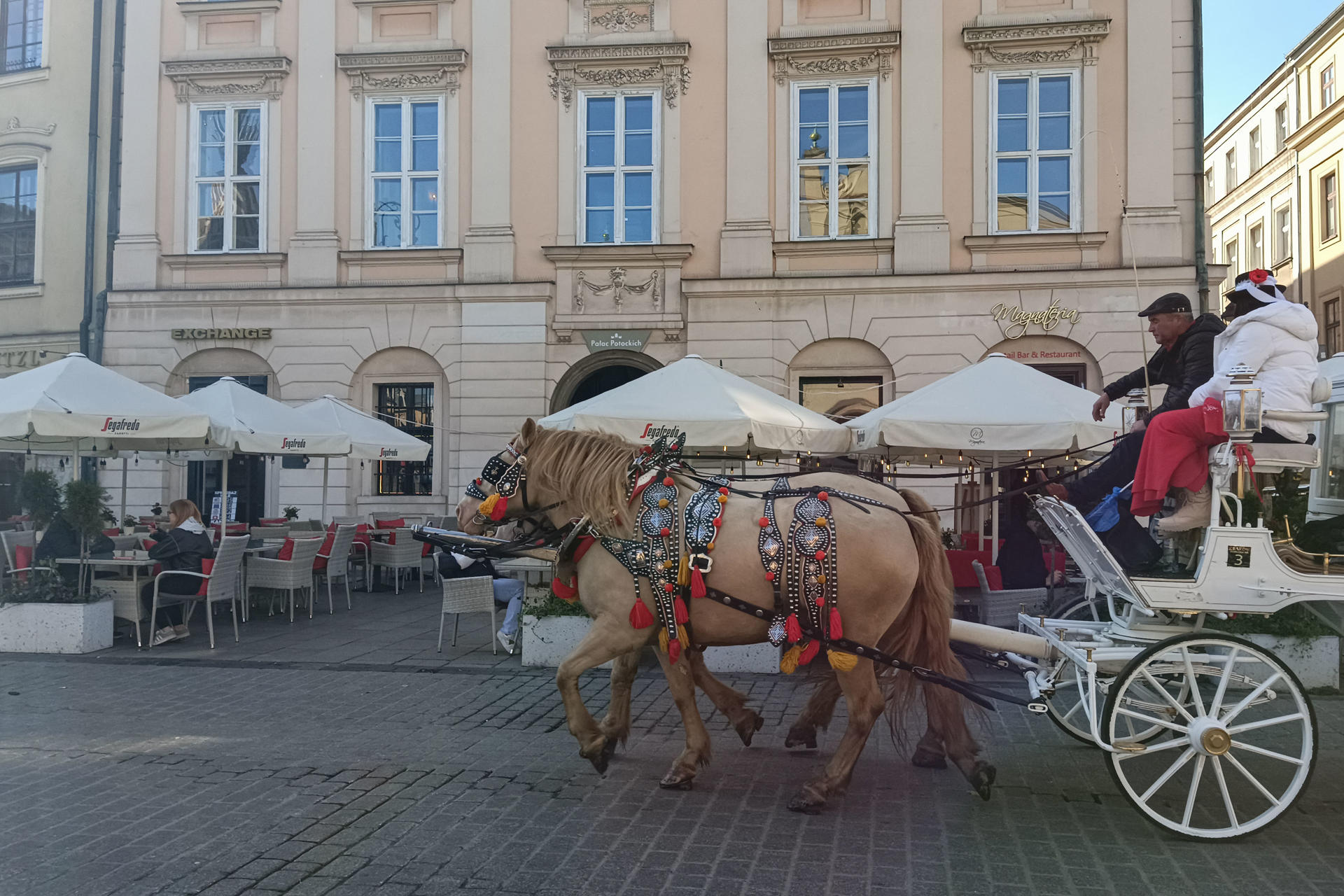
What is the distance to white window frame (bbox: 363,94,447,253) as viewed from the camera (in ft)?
56.1

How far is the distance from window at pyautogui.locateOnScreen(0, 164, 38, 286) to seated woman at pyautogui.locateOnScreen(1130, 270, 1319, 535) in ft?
67.4

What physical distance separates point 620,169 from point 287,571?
8997 millimetres

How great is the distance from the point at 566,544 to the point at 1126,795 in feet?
8.76

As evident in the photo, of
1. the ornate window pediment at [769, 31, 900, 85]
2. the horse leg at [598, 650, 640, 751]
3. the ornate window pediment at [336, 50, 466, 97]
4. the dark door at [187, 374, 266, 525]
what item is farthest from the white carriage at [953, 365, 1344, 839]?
the dark door at [187, 374, 266, 525]

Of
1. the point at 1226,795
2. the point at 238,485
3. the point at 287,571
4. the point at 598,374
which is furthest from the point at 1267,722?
the point at 238,485

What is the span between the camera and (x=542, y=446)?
5.21 meters

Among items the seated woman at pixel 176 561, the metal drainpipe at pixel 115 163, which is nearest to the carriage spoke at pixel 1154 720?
the seated woman at pixel 176 561

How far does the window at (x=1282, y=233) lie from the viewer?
31.2 meters

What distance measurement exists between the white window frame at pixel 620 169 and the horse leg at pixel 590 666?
12.3 meters

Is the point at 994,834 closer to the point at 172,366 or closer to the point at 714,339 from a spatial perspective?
the point at 714,339

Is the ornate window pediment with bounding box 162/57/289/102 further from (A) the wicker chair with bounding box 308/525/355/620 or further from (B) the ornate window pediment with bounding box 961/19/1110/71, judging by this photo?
(B) the ornate window pediment with bounding box 961/19/1110/71

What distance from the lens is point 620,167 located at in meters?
16.7

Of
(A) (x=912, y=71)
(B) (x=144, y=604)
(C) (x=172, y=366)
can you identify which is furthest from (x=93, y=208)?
(A) (x=912, y=71)

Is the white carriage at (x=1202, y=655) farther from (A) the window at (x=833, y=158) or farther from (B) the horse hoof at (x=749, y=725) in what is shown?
(A) the window at (x=833, y=158)
